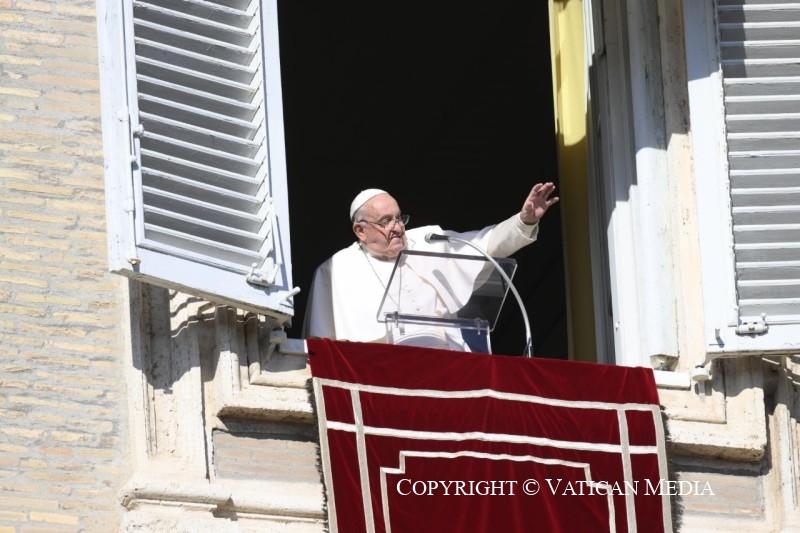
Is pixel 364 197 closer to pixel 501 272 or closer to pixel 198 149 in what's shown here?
pixel 501 272

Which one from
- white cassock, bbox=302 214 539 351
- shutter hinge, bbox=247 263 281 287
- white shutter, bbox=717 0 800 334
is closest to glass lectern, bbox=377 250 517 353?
white cassock, bbox=302 214 539 351

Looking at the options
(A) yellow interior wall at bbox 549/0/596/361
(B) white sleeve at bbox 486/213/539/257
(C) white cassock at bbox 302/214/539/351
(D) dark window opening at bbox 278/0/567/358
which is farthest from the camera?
(D) dark window opening at bbox 278/0/567/358

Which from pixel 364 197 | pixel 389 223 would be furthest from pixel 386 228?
pixel 364 197

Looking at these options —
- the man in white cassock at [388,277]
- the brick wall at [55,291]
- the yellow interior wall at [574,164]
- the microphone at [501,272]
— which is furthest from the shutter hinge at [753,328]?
the brick wall at [55,291]

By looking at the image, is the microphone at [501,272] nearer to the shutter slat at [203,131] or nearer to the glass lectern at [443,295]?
the glass lectern at [443,295]

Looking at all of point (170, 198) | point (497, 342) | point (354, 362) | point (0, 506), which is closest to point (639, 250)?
point (354, 362)

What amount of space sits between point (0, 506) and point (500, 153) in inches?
247

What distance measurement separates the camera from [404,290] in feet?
26.6

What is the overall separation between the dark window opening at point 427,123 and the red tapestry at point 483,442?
4.10 meters

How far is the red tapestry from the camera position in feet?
25.0

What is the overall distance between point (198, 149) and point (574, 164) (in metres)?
1.97

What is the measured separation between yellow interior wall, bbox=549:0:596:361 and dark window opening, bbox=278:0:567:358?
107 inches

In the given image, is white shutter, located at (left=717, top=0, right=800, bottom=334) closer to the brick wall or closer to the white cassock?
the white cassock

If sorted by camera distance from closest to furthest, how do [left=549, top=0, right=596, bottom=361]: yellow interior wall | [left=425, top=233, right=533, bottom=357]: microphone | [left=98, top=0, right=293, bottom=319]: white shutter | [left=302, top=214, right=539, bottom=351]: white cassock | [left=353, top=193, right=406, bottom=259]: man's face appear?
[left=98, top=0, right=293, bottom=319]: white shutter
[left=425, top=233, right=533, bottom=357]: microphone
[left=302, top=214, right=539, bottom=351]: white cassock
[left=353, top=193, right=406, bottom=259]: man's face
[left=549, top=0, right=596, bottom=361]: yellow interior wall
